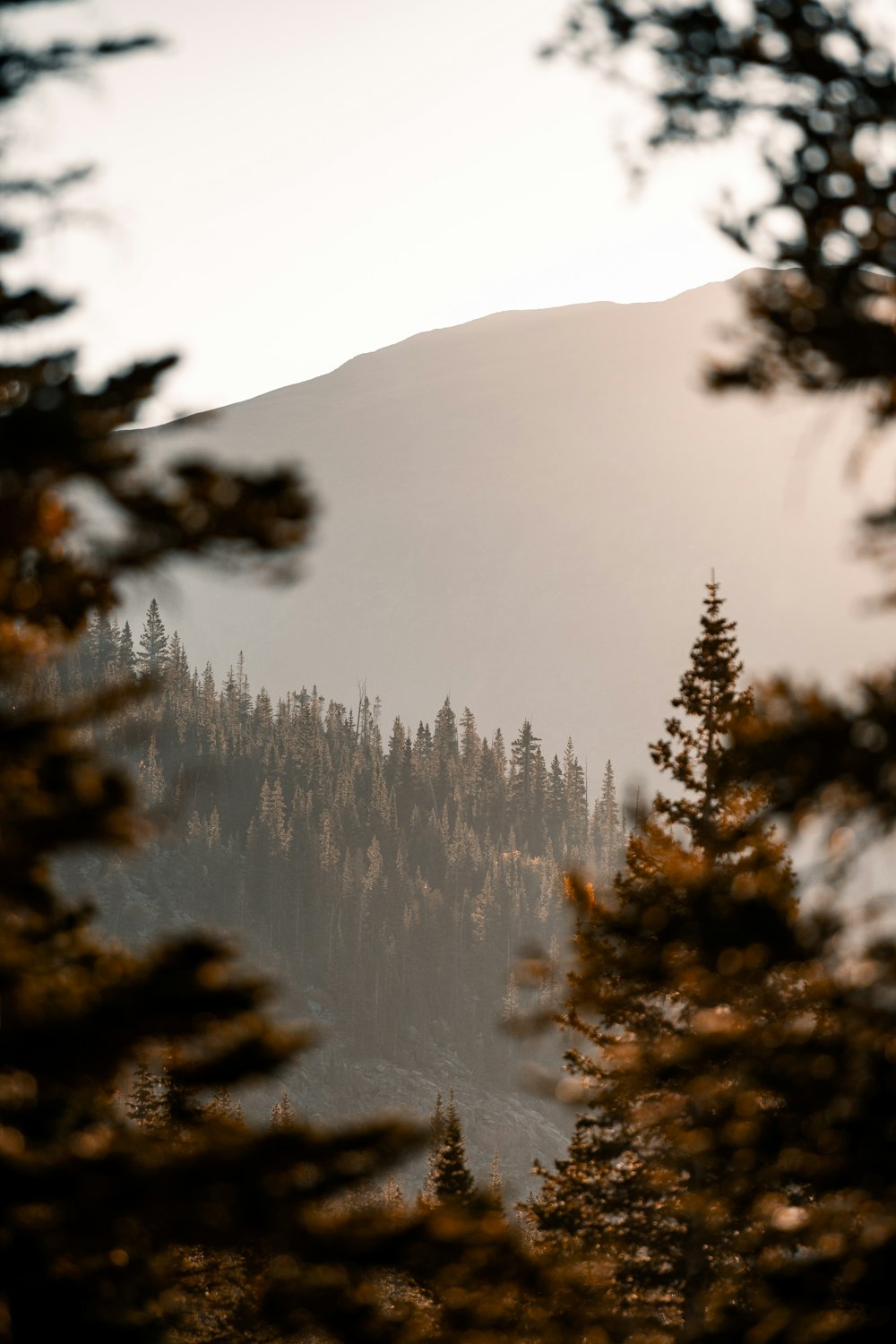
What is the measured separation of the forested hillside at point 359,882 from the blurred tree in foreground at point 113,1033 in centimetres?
10414

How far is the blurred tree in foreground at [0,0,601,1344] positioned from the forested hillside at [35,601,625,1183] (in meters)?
104

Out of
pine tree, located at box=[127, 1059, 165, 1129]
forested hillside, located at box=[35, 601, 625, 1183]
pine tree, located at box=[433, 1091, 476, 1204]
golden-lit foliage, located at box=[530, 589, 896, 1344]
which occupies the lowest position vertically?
golden-lit foliage, located at box=[530, 589, 896, 1344]

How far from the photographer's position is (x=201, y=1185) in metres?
3.77

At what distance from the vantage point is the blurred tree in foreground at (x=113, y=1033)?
3688 mm

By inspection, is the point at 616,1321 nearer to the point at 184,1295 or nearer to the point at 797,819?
the point at 184,1295

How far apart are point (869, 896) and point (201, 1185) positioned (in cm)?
307

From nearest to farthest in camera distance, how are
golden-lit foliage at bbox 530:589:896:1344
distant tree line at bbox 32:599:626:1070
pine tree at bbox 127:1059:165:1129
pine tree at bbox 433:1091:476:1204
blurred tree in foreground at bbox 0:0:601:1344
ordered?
1. blurred tree in foreground at bbox 0:0:601:1344
2. golden-lit foliage at bbox 530:589:896:1344
3. pine tree at bbox 127:1059:165:1129
4. pine tree at bbox 433:1091:476:1204
5. distant tree line at bbox 32:599:626:1070

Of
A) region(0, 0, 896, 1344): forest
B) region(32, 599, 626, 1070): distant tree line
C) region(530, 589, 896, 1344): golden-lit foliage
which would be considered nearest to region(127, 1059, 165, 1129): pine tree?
region(0, 0, 896, 1344): forest

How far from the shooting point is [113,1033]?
3.69 m

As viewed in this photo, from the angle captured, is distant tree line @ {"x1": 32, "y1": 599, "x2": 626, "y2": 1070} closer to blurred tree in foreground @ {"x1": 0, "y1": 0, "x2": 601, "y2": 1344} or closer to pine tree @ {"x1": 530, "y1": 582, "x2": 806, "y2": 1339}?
pine tree @ {"x1": 530, "y1": 582, "x2": 806, "y2": 1339}

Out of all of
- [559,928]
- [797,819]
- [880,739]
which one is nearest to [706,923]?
[797,819]

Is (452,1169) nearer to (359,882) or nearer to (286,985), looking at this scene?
(286,985)

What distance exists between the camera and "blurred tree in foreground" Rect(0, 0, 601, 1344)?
3688mm

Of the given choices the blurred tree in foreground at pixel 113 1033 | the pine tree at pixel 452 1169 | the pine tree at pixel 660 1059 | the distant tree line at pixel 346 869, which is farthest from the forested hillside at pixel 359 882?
the blurred tree in foreground at pixel 113 1033
